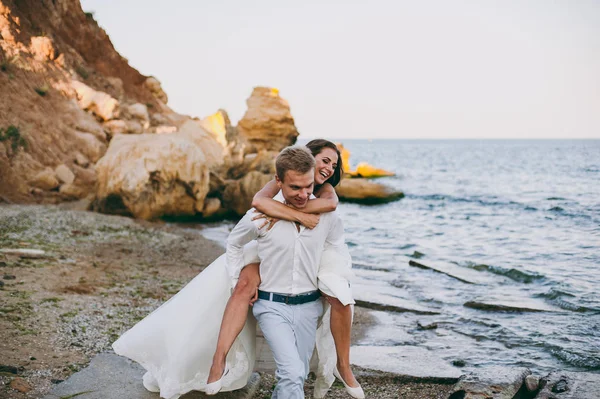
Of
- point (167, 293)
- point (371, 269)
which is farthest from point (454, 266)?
point (167, 293)

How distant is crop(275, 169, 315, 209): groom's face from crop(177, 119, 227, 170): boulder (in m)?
18.1

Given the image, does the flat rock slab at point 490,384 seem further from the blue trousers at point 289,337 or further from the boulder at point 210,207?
the boulder at point 210,207

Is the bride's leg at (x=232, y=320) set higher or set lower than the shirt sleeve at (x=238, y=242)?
lower

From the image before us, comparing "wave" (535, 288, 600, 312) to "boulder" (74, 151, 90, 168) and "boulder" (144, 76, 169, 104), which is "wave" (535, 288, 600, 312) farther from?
"boulder" (144, 76, 169, 104)

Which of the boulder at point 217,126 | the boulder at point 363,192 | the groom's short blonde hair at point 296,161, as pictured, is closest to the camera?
the groom's short blonde hair at point 296,161

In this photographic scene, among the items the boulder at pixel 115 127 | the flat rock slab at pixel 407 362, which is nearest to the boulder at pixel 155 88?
the boulder at pixel 115 127

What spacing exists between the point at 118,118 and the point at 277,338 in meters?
21.8

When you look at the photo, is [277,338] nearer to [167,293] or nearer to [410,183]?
[167,293]

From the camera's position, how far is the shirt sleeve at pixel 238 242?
3.92 meters

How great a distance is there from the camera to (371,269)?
12.5 metres

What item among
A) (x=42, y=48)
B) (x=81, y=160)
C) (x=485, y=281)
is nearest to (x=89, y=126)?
(x=81, y=160)

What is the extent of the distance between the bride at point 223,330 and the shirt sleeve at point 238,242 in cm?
6

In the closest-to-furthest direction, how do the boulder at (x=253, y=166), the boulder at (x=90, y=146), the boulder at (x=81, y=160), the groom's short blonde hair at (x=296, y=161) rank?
the groom's short blonde hair at (x=296, y=161)
the boulder at (x=81, y=160)
the boulder at (x=90, y=146)
the boulder at (x=253, y=166)

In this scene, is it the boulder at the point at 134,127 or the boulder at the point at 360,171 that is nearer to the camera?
the boulder at the point at 134,127
